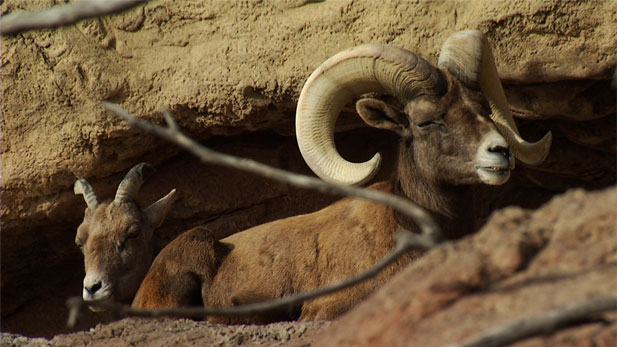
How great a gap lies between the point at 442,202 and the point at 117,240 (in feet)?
10.5

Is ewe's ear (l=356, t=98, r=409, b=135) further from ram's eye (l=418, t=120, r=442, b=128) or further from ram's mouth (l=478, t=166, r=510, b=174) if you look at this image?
ram's mouth (l=478, t=166, r=510, b=174)

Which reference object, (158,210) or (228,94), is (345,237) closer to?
(228,94)

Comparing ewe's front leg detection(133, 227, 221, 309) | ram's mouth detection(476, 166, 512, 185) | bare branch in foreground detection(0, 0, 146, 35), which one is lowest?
ewe's front leg detection(133, 227, 221, 309)

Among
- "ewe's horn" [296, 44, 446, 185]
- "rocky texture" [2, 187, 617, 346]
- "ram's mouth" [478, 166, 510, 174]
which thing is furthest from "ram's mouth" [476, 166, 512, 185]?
"rocky texture" [2, 187, 617, 346]

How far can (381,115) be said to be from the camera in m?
7.05

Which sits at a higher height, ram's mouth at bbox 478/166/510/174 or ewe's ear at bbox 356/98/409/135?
ewe's ear at bbox 356/98/409/135

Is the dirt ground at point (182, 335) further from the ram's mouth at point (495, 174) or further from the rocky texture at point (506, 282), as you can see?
the rocky texture at point (506, 282)

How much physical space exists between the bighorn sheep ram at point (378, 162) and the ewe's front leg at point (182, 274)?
13 mm

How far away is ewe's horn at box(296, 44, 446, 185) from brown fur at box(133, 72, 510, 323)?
0.50 ft

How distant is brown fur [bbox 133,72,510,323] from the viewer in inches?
263

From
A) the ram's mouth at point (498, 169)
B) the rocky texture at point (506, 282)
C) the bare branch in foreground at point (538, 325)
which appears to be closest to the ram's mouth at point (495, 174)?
the ram's mouth at point (498, 169)

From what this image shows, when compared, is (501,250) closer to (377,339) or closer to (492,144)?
(377,339)

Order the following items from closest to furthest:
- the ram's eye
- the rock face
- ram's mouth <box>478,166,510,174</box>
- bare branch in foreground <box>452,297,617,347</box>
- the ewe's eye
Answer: bare branch in foreground <box>452,297,617,347</box>, ram's mouth <box>478,166,510,174</box>, the ram's eye, the rock face, the ewe's eye

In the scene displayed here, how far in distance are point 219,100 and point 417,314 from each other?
5211mm
